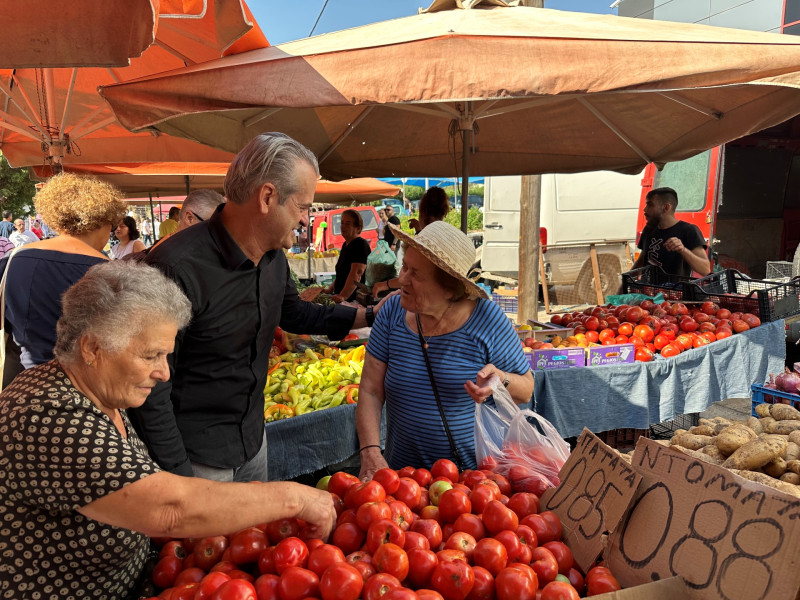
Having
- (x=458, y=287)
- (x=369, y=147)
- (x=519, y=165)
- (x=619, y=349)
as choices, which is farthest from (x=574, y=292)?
(x=458, y=287)

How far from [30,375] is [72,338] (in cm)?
14

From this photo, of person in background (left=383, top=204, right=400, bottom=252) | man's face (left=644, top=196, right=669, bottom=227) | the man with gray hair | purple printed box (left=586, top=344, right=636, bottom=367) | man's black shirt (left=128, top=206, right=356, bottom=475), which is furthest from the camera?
person in background (left=383, top=204, right=400, bottom=252)

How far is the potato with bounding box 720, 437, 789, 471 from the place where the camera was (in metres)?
2.54

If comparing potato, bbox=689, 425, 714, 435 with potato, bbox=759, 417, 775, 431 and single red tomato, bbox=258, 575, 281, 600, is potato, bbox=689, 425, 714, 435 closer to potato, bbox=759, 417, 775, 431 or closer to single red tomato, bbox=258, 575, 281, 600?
potato, bbox=759, 417, 775, 431

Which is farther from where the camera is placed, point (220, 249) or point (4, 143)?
point (4, 143)

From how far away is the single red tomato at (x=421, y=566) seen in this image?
4.66 ft

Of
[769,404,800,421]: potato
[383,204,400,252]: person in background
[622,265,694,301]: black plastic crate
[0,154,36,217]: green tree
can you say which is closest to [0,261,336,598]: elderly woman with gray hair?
[769,404,800,421]: potato

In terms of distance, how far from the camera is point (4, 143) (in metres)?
7.56

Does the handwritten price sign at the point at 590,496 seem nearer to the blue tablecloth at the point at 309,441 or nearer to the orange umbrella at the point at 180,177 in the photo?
the blue tablecloth at the point at 309,441

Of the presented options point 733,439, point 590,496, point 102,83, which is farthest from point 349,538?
point 102,83

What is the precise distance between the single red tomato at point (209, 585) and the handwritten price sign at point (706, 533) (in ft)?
3.17

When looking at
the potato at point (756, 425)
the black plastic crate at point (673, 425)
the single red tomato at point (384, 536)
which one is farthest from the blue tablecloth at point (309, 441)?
the black plastic crate at point (673, 425)

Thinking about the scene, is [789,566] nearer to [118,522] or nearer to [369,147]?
[118,522]

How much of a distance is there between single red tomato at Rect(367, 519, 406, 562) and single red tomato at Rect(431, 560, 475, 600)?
0.46ft
